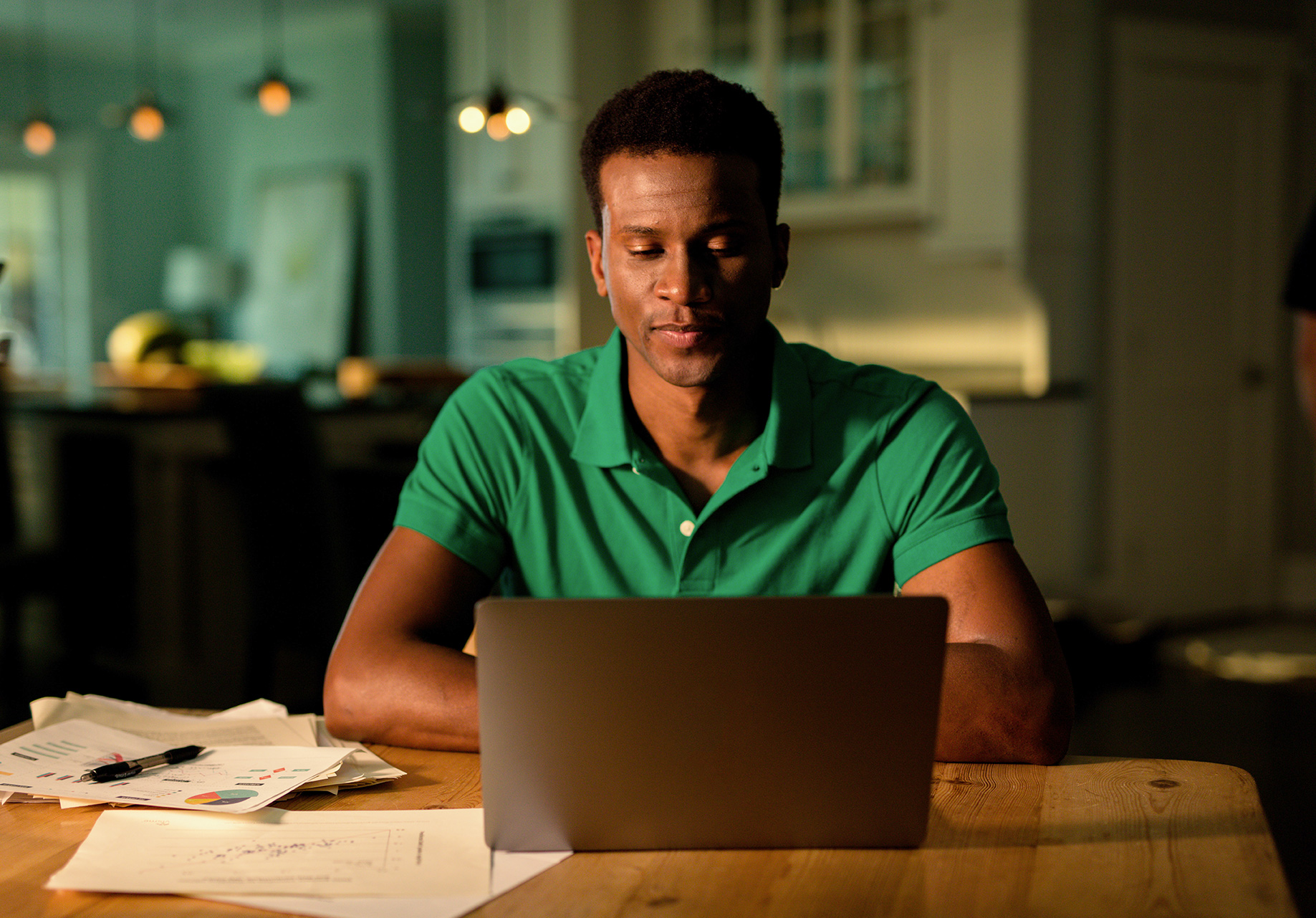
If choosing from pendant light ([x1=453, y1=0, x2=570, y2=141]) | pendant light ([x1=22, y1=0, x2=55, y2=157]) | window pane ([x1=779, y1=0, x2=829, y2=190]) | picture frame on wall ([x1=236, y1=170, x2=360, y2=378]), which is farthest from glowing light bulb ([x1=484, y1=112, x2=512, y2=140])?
pendant light ([x1=22, y1=0, x2=55, y2=157])

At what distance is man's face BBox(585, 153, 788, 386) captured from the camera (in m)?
1.25

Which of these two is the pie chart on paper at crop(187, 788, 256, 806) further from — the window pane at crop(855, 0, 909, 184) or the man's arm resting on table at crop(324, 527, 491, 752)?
the window pane at crop(855, 0, 909, 184)

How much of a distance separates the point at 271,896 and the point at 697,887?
0.88 feet

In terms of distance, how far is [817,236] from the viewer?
217 inches

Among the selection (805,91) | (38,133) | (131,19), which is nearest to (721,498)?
(805,91)

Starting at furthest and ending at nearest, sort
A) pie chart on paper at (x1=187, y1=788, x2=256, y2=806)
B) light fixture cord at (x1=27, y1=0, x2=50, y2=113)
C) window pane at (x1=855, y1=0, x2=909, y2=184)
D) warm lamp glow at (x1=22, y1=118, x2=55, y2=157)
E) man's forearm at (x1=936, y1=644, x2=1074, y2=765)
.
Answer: light fixture cord at (x1=27, y1=0, x2=50, y2=113) < warm lamp glow at (x1=22, y1=118, x2=55, y2=157) < window pane at (x1=855, y1=0, x2=909, y2=184) < man's forearm at (x1=936, y1=644, x2=1074, y2=765) < pie chart on paper at (x1=187, y1=788, x2=256, y2=806)

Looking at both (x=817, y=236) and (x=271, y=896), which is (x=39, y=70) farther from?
(x=271, y=896)

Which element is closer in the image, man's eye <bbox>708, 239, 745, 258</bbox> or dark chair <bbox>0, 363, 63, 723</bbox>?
man's eye <bbox>708, 239, 745, 258</bbox>

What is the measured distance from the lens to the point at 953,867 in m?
0.84

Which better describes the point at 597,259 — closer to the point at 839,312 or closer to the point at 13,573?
the point at 13,573

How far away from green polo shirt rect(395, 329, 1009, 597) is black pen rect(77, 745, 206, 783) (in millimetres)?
349

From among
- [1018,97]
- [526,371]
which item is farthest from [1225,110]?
[526,371]

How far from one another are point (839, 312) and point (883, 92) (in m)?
1.03

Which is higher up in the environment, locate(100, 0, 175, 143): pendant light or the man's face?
locate(100, 0, 175, 143): pendant light
